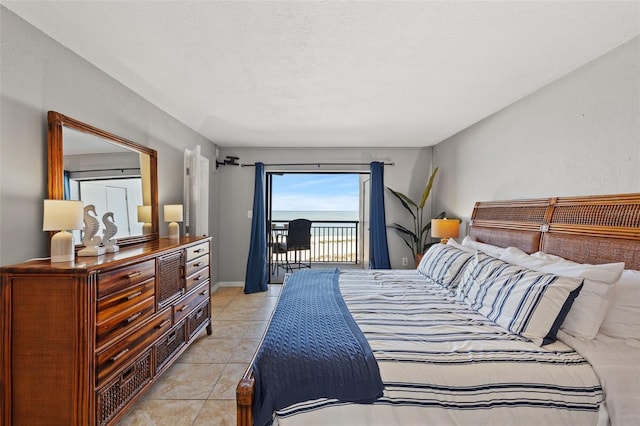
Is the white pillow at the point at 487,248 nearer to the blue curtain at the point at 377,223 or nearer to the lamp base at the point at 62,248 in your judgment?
the blue curtain at the point at 377,223

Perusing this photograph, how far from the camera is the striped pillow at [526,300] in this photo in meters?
1.47

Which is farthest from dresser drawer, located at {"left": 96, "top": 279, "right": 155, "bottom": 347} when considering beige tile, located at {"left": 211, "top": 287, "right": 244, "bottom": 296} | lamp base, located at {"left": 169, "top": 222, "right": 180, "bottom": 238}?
beige tile, located at {"left": 211, "top": 287, "right": 244, "bottom": 296}

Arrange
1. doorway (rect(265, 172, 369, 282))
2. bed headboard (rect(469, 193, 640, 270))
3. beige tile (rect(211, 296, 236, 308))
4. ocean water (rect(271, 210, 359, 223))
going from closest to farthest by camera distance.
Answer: bed headboard (rect(469, 193, 640, 270))
beige tile (rect(211, 296, 236, 308))
doorway (rect(265, 172, 369, 282))
ocean water (rect(271, 210, 359, 223))

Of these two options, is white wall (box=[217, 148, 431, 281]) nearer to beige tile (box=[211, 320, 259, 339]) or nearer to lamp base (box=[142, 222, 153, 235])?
beige tile (box=[211, 320, 259, 339])

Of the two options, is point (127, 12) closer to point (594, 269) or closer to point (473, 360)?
point (473, 360)

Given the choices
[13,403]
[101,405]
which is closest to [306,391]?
[101,405]

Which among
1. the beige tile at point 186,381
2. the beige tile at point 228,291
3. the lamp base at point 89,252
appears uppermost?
the lamp base at point 89,252

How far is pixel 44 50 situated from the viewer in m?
1.74

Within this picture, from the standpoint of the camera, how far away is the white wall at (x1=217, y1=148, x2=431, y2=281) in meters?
4.80

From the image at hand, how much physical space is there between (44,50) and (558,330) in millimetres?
3351

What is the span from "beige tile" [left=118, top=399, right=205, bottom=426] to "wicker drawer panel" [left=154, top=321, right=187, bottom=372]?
246 mm

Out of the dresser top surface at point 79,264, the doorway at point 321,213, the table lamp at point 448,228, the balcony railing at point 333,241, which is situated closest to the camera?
the dresser top surface at point 79,264

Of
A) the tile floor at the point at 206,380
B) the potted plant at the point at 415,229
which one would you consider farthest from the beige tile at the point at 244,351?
the potted plant at the point at 415,229

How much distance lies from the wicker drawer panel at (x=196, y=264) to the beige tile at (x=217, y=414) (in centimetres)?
110
